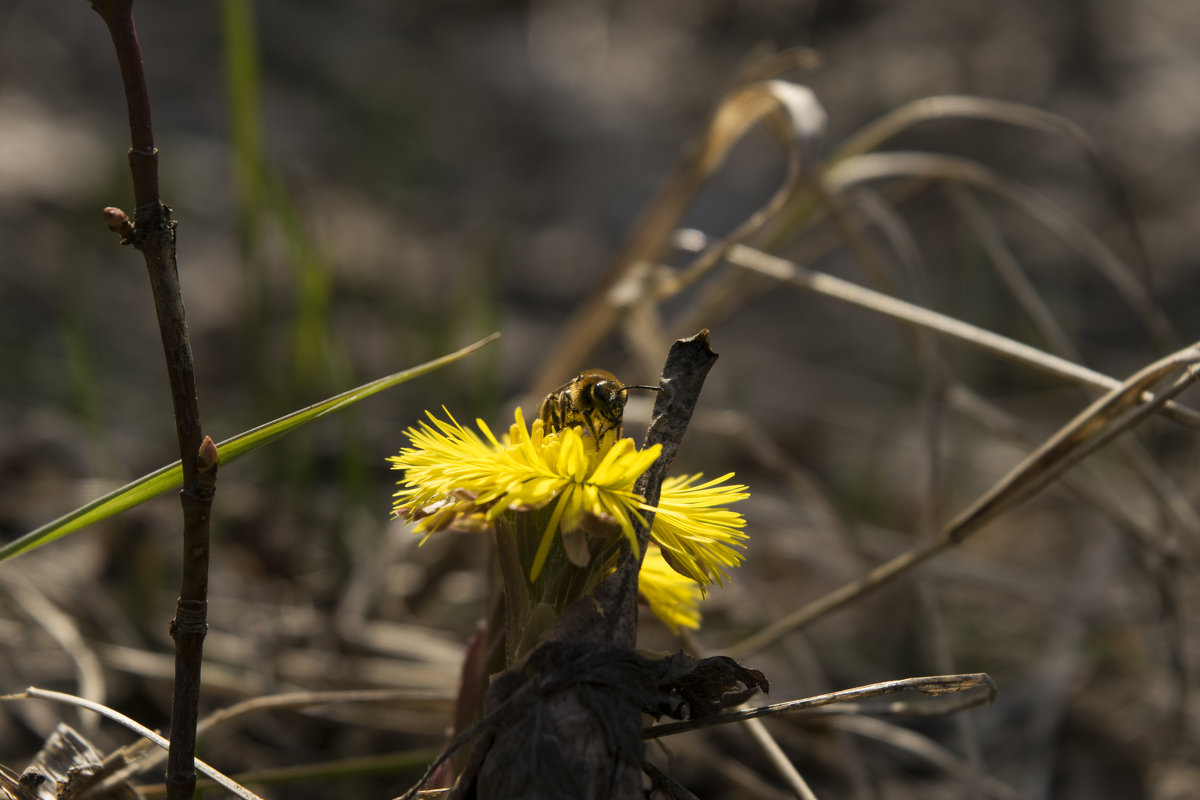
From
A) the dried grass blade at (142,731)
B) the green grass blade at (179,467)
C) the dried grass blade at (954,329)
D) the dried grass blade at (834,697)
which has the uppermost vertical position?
the dried grass blade at (954,329)

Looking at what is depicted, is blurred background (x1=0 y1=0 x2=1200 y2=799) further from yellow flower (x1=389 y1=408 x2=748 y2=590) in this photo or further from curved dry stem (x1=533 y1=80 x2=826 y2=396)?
yellow flower (x1=389 y1=408 x2=748 y2=590)

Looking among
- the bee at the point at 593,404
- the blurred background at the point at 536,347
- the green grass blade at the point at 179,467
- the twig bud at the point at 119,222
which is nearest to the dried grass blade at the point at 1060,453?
the blurred background at the point at 536,347

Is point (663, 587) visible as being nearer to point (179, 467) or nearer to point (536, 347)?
point (179, 467)

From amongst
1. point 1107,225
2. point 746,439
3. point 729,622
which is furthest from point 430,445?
point 1107,225

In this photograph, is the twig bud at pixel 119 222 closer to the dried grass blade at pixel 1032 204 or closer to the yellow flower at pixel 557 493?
the yellow flower at pixel 557 493

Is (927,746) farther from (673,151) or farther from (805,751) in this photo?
(673,151)

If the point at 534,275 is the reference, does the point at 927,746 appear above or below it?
below

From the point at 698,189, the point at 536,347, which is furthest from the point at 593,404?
the point at 536,347
